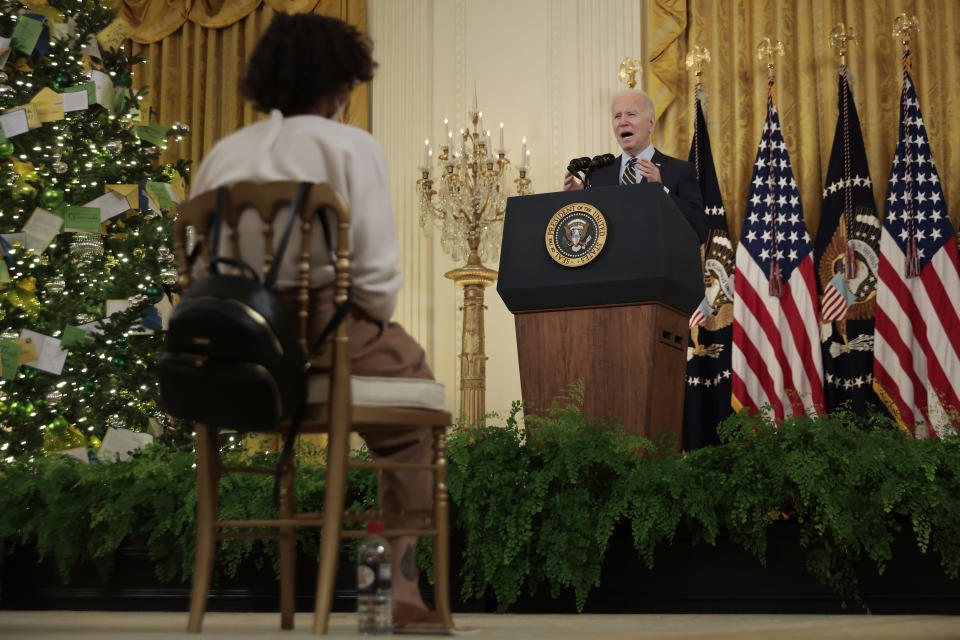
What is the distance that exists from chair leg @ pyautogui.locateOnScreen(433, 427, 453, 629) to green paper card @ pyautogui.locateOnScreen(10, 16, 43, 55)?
348cm

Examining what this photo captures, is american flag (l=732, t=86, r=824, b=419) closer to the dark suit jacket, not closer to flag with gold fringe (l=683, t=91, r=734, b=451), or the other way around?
flag with gold fringe (l=683, t=91, r=734, b=451)

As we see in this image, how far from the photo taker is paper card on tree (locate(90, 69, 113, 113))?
14.9 ft

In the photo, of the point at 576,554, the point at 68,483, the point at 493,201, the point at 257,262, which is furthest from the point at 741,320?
the point at 257,262

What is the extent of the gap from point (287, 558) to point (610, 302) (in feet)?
3.84

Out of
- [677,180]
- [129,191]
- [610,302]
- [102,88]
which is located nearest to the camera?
[610,302]

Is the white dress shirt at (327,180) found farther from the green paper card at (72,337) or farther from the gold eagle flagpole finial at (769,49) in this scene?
the gold eagle flagpole finial at (769,49)

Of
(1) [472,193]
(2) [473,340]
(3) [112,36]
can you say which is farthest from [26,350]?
(1) [472,193]

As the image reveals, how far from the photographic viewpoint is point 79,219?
429 cm

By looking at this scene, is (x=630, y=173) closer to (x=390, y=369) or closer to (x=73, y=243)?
(x=390, y=369)

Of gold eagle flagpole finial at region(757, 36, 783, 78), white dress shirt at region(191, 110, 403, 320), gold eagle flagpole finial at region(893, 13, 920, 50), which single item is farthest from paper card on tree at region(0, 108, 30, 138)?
gold eagle flagpole finial at region(893, 13, 920, 50)

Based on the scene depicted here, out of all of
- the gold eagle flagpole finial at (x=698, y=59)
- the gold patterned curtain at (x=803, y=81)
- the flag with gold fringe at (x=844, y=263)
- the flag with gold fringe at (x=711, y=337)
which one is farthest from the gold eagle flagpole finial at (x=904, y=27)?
the flag with gold fringe at (x=711, y=337)

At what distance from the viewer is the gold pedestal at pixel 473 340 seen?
5.54m

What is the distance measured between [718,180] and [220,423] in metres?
4.61

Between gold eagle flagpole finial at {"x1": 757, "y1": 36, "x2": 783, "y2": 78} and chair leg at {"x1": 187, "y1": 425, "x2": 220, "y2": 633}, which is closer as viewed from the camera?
chair leg at {"x1": 187, "y1": 425, "x2": 220, "y2": 633}
